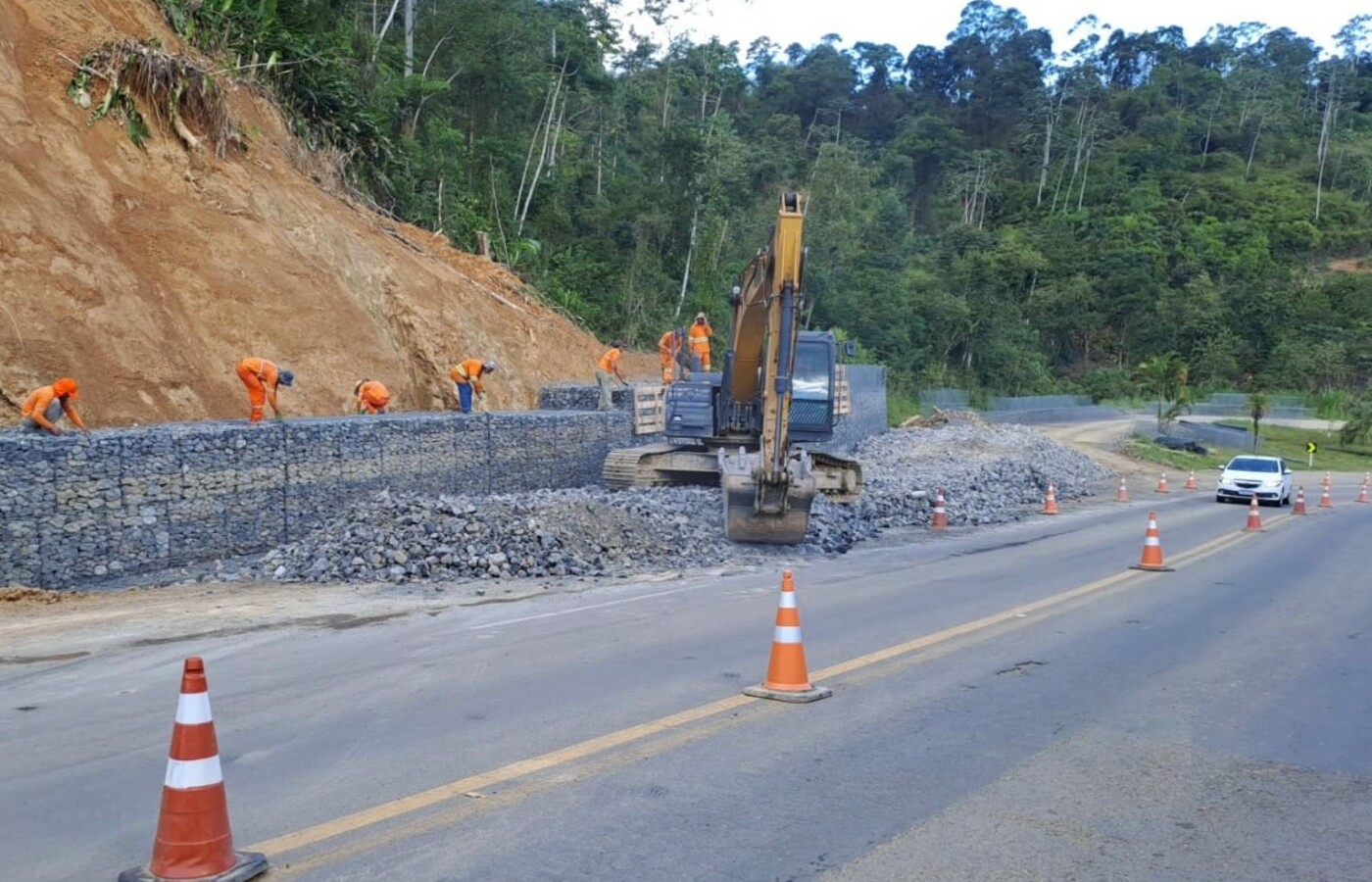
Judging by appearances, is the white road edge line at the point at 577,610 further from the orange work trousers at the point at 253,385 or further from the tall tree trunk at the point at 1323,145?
the tall tree trunk at the point at 1323,145

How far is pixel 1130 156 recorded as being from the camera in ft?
363

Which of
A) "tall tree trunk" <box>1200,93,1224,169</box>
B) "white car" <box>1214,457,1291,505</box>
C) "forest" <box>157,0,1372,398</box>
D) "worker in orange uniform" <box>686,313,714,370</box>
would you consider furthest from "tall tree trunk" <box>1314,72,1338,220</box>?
"worker in orange uniform" <box>686,313,714,370</box>

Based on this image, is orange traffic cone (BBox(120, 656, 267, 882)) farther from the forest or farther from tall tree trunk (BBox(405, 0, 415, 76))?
tall tree trunk (BBox(405, 0, 415, 76))

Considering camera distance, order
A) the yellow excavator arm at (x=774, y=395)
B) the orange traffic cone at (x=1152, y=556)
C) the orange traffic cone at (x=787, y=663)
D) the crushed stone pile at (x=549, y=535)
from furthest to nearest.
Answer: the orange traffic cone at (x=1152, y=556) < the yellow excavator arm at (x=774, y=395) < the crushed stone pile at (x=549, y=535) < the orange traffic cone at (x=787, y=663)

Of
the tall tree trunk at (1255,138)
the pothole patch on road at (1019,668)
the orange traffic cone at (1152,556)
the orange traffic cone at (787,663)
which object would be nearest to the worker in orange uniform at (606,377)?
the orange traffic cone at (1152,556)

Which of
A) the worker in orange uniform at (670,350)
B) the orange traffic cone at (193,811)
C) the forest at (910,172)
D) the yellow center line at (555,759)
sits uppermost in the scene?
the forest at (910,172)

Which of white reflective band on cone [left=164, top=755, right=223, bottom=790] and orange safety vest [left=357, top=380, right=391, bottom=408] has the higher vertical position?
orange safety vest [left=357, top=380, right=391, bottom=408]

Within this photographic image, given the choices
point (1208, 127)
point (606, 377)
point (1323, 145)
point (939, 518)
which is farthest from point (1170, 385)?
point (1208, 127)

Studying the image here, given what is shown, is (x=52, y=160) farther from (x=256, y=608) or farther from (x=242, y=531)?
(x=256, y=608)

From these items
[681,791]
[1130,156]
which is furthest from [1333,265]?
[681,791]

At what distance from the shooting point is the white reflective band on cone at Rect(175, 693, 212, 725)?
4.67m

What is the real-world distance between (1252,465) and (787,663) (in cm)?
2796

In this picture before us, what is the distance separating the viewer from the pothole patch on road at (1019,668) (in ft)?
30.2

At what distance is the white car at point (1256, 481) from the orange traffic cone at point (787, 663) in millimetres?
26612
